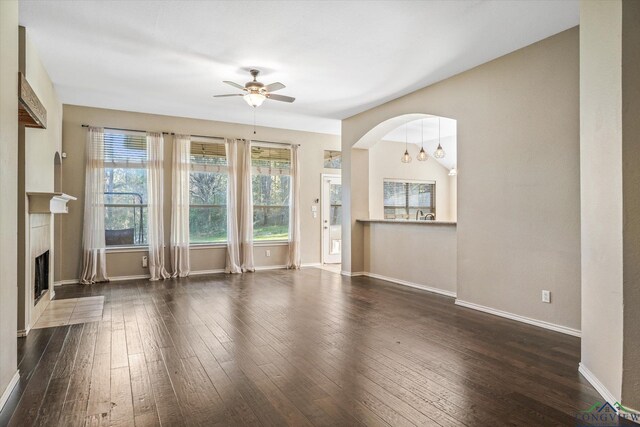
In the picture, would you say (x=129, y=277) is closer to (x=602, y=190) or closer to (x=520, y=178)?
(x=520, y=178)

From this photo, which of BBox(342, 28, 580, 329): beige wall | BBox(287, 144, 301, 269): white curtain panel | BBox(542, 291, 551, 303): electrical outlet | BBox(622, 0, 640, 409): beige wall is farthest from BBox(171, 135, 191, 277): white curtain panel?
BBox(622, 0, 640, 409): beige wall

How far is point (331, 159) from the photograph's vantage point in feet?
28.7

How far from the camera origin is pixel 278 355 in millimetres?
3078

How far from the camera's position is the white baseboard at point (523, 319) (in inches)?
143

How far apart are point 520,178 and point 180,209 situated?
5582mm

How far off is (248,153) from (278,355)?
5.28m

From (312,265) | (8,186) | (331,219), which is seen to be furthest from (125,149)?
(8,186)

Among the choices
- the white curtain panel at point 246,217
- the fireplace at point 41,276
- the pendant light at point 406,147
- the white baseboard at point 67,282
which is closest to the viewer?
the fireplace at point 41,276

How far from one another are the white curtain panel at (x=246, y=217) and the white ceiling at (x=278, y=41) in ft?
6.46

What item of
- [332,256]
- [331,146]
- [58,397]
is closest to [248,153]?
[331,146]

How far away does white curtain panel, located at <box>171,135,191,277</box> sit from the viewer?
694cm

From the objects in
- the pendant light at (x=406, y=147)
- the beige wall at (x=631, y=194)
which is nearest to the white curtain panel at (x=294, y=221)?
the pendant light at (x=406, y=147)

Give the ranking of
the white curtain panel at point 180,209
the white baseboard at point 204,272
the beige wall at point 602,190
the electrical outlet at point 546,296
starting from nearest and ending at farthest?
the beige wall at point 602,190 → the electrical outlet at point 546,296 → the white curtain panel at point 180,209 → the white baseboard at point 204,272

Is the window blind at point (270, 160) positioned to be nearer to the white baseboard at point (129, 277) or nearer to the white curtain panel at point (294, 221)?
the white curtain panel at point (294, 221)
